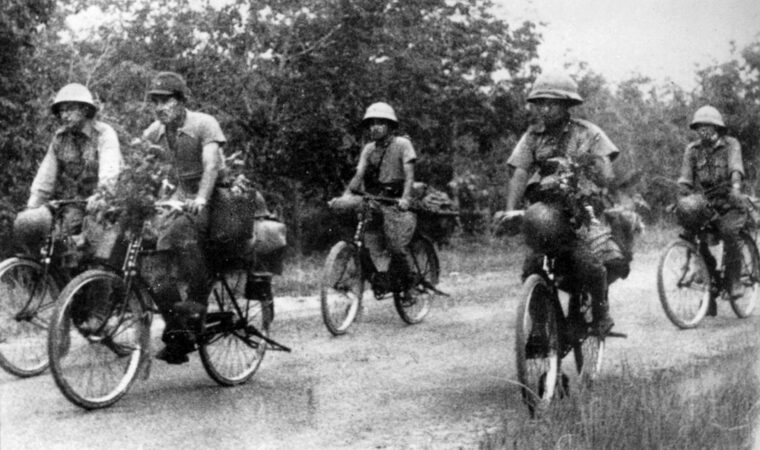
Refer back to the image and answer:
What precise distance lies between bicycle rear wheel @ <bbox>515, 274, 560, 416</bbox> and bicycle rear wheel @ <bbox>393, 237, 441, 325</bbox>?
3.73 metres

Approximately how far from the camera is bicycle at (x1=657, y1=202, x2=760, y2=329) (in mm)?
9398

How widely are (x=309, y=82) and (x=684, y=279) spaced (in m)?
9.55

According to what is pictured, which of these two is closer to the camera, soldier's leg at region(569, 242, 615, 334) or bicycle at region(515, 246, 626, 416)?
bicycle at region(515, 246, 626, 416)

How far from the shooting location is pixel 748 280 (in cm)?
998

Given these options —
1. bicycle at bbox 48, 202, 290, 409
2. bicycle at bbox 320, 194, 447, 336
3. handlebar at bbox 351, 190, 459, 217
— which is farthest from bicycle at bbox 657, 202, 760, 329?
bicycle at bbox 48, 202, 290, 409

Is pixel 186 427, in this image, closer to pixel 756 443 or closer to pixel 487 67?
pixel 756 443

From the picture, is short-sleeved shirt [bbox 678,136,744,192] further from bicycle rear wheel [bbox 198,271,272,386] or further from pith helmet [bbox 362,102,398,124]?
bicycle rear wheel [bbox 198,271,272,386]

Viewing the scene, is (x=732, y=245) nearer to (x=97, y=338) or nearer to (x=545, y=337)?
(x=545, y=337)

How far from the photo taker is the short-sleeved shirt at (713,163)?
9.57 m

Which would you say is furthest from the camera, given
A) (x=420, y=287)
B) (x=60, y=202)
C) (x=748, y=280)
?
(x=420, y=287)

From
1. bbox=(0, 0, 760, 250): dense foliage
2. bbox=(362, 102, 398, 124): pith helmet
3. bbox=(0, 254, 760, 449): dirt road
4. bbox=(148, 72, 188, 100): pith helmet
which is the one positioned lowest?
bbox=(0, 254, 760, 449): dirt road

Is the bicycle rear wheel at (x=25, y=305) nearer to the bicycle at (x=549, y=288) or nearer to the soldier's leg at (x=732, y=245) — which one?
the bicycle at (x=549, y=288)

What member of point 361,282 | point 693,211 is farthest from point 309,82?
point 693,211

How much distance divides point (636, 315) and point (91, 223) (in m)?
5.82
